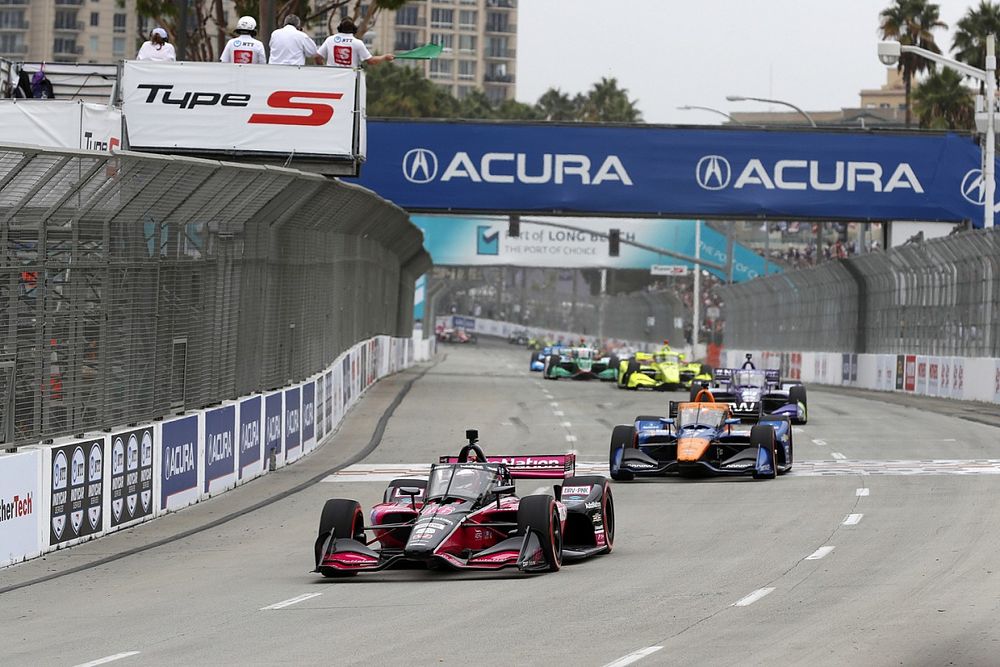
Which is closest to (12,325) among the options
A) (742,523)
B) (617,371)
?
(742,523)

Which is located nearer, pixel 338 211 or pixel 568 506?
pixel 568 506

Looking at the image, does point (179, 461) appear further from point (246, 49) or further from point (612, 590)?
point (246, 49)

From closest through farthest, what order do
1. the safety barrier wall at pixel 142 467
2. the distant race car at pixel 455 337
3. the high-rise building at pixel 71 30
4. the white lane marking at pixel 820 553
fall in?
the white lane marking at pixel 820 553 → the safety barrier wall at pixel 142 467 → the distant race car at pixel 455 337 → the high-rise building at pixel 71 30

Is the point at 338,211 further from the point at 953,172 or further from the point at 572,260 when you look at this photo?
the point at 572,260

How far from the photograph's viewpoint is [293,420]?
23328mm

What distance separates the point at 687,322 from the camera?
353 ft

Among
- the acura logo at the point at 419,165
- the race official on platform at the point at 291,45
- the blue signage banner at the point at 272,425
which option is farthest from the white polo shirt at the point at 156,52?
the acura logo at the point at 419,165

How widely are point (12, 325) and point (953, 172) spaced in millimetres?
34633

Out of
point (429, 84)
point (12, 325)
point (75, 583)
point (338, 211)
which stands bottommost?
point (75, 583)

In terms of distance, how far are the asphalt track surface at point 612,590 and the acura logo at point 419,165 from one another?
22.6 meters

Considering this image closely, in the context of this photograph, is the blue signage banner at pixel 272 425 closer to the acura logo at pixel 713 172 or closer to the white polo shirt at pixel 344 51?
the white polo shirt at pixel 344 51

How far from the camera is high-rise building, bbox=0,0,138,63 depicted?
547 ft

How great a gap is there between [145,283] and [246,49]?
1165cm

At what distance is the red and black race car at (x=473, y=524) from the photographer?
12781 mm
